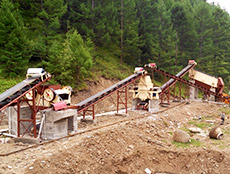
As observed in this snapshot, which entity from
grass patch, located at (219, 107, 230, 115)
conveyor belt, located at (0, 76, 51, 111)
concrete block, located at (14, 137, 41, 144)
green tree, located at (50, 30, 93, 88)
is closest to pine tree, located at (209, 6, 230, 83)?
grass patch, located at (219, 107, 230, 115)

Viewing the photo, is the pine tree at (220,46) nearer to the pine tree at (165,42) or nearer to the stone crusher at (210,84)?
the pine tree at (165,42)

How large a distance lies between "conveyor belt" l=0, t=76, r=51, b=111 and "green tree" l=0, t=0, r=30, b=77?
1091 cm

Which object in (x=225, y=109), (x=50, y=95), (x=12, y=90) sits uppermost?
(x=12, y=90)

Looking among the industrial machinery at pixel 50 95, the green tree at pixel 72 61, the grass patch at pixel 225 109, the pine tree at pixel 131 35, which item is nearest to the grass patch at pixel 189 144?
the industrial machinery at pixel 50 95

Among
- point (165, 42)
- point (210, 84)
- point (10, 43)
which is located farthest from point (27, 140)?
point (165, 42)

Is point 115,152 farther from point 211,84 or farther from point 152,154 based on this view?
point 211,84

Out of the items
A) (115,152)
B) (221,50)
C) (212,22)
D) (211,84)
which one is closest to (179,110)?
(211,84)

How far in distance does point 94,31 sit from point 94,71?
8079 millimetres

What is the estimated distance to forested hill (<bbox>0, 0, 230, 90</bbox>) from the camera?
1063 inches

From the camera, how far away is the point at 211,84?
3766 centimetres

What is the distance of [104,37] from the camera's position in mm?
37781

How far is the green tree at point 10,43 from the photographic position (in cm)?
2505

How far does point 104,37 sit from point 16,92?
82.5ft

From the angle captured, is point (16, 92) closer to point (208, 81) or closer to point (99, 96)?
point (99, 96)
